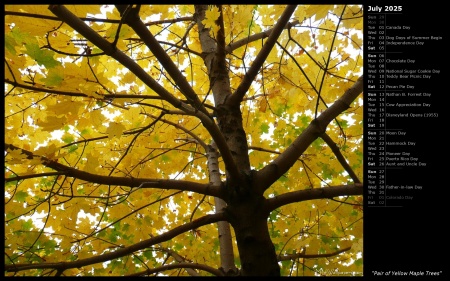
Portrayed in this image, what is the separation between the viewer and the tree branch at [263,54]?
5.04 ft

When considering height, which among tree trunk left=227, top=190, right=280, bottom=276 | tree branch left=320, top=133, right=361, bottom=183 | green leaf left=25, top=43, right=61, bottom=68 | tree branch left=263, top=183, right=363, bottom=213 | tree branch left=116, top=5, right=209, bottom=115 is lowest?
tree trunk left=227, top=190, right=280, bottom=276

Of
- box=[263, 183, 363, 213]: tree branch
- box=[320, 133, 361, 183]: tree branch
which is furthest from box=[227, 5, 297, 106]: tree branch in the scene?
box=[263, 183, 363, 213]: tree branch

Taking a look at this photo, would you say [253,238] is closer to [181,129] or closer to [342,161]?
[342,161]

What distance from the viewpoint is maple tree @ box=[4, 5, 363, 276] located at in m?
1.42

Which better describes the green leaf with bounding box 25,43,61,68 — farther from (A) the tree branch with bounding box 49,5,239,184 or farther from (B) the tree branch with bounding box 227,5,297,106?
(B) the tree branch with bounding box 227,5,297,106

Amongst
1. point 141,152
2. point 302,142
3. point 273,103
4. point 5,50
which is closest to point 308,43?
point 273,103

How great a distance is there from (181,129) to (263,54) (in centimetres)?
107

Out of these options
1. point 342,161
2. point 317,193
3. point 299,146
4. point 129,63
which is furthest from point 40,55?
point 342,161

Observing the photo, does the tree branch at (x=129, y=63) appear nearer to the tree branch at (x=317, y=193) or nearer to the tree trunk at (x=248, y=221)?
the tree trunk at (x=248, y=221)

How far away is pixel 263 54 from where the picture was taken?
175 centimetres

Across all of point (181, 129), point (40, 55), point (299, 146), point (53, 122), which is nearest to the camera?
point (40, 55)

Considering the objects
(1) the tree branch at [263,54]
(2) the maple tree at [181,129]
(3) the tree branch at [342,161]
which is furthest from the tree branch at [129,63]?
(3) the tree branch at [342,161]

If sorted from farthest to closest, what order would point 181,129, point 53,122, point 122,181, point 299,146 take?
1. point 181,129
2. point 299,146
3. point 122,181
4. point 53,122

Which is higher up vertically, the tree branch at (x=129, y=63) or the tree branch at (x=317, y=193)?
the tree branch at (x=129, y=63)
